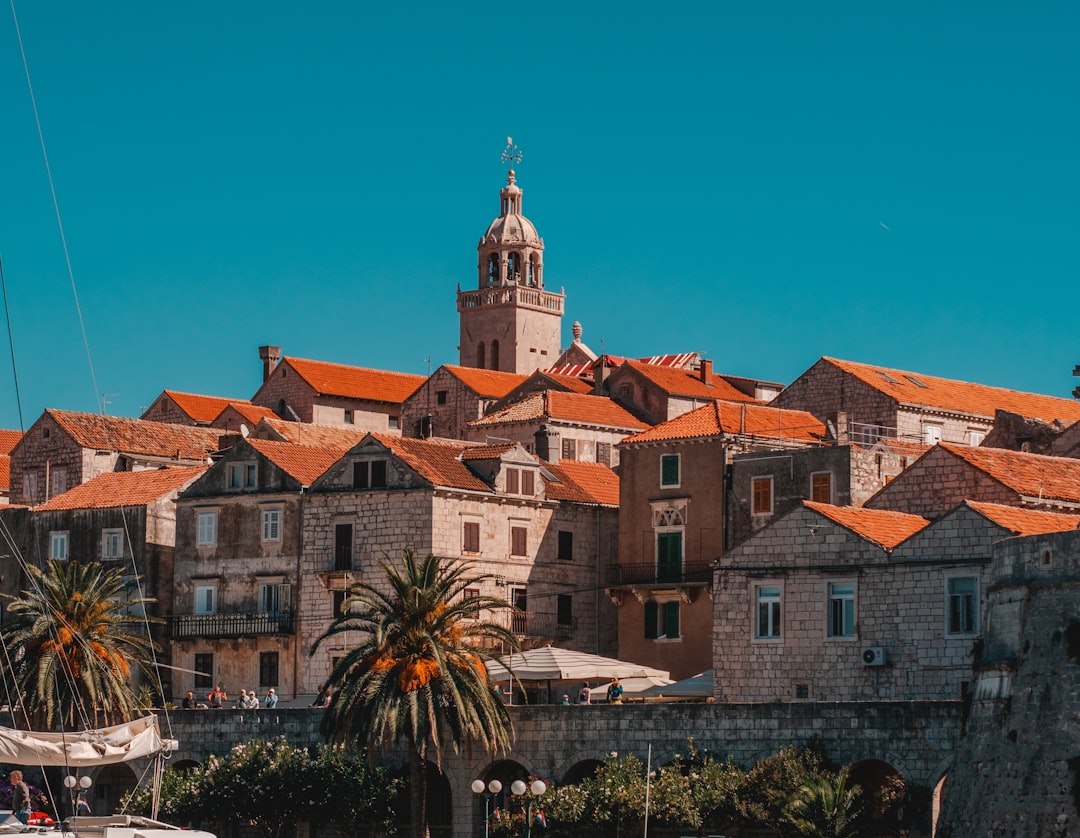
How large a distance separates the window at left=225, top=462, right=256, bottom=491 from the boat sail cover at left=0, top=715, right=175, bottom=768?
21257 mm

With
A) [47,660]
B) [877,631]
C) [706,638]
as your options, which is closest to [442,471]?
[706,638]

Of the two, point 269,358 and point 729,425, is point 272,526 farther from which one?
point 269,358

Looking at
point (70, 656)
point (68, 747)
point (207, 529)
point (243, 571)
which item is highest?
point (207, 529)

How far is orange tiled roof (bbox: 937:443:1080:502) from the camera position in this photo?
61.6 meters

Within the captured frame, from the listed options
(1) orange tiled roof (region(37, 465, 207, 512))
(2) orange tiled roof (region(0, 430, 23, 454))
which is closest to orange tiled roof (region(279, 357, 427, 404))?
(2) orange tiled roof (region(0, 430, 23, 454))

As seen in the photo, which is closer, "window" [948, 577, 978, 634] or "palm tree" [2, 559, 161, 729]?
"window" [948, 577, 978, 634]

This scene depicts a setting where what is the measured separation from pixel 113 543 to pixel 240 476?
5.51 meters

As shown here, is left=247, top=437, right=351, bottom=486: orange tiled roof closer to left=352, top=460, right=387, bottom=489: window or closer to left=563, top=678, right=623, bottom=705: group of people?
left=352, top=460, right=387, bottom=489: window

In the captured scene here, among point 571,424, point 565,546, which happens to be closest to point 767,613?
point 565,546

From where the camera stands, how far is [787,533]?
59.1m

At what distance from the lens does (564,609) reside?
250ft

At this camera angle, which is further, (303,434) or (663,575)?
(303,434)

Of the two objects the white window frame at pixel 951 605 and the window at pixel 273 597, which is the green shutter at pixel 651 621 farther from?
the white window frame at pixel 951 605

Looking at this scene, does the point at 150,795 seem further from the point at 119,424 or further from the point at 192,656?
the point at 119,424
